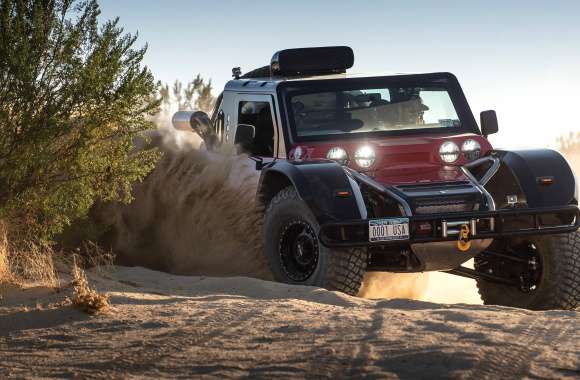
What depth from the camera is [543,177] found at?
9.67 m

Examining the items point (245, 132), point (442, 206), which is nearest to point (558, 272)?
point (442, 206)

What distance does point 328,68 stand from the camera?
479 inches

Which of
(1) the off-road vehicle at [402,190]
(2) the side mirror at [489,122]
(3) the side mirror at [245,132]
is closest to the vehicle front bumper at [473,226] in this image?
(1) the off-road vehicle at [402,190]

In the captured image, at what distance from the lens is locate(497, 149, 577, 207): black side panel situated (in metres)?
9.61

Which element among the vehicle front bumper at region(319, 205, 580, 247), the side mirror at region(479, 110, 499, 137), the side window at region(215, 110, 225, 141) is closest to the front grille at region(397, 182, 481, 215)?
the vehicle front bumper at region(319, 205, 580, 247)

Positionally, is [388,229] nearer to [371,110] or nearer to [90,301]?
[371,110]

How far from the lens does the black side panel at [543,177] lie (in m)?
9.61

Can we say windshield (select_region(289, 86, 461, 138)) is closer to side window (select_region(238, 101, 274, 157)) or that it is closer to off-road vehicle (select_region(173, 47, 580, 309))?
off-road vehicle (select_region(173, 47, 580, 309))

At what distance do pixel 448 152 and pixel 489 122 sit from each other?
815 millimetres

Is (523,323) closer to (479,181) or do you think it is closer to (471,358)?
(471,358)

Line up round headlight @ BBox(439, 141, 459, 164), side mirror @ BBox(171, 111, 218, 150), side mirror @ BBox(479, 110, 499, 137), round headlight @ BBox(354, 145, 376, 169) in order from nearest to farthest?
round headlight @ BBox(354, 145, 376, 169) → round headlight @ BBox(439, 141, 459, 164) → side mirror @ BBox(479, 110, 499, 137) → side mirror @ BBox(171, 111, 218, 150)

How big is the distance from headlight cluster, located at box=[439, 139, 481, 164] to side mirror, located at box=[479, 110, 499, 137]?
540 millimetres

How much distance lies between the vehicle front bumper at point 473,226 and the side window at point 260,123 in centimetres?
199

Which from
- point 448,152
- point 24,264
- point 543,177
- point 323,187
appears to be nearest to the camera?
point 323,187
